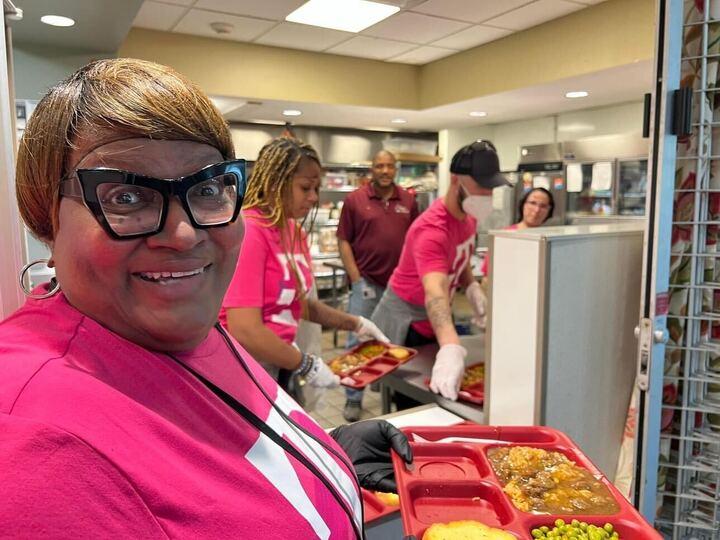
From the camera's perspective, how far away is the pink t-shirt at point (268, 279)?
1.65 m

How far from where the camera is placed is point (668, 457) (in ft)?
4.81

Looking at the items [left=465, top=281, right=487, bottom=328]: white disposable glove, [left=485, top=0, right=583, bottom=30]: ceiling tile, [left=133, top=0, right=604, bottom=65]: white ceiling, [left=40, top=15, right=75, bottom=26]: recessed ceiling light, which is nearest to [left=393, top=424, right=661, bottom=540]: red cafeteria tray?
[left=465, top=281, right=487, bottom=328]: white disposable glove

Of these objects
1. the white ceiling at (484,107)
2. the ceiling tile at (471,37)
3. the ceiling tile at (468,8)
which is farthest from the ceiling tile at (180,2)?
the ceiling tile at (471,37)

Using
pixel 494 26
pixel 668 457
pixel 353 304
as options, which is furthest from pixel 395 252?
pixel 668 457

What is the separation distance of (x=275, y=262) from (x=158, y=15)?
3224 mm

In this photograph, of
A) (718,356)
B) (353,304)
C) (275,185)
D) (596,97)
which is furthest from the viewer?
(596,97)

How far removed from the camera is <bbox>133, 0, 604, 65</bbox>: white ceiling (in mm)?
3783

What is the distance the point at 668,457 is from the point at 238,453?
131 cm

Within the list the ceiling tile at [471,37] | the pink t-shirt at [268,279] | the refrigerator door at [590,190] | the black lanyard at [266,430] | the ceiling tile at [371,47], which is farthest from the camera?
the refrigerator door at [590,190]

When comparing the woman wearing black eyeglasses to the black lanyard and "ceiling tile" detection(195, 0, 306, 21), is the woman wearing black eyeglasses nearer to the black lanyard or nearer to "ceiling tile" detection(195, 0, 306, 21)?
the black lanyard

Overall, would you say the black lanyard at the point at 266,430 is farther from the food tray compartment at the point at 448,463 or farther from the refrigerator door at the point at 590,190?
the refrigerator door at the point at 590,190

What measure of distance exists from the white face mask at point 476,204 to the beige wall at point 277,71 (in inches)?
118

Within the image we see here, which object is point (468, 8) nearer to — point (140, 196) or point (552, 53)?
point (552, 53)

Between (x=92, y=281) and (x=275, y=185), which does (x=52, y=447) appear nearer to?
(x=92, y=281)
